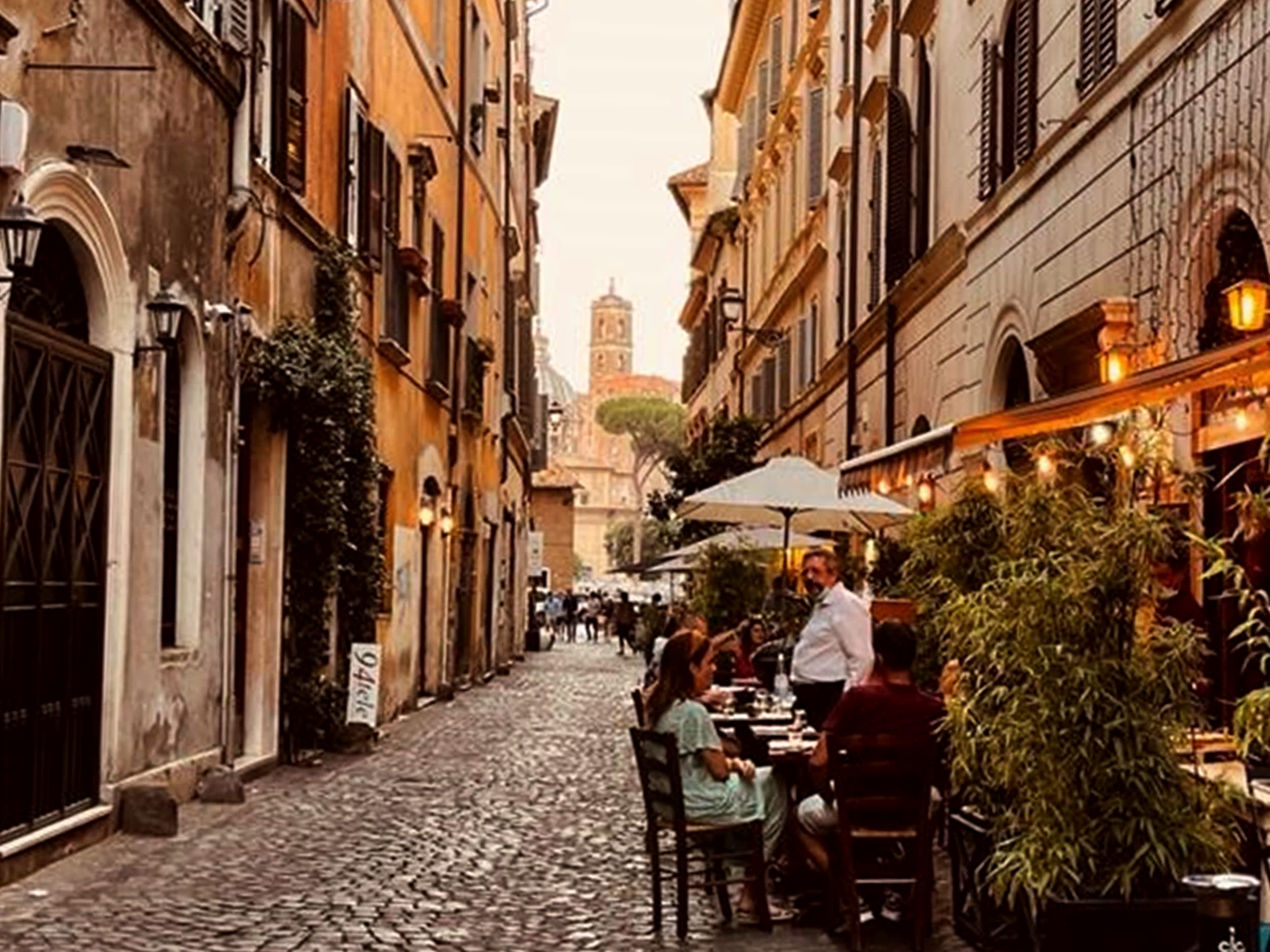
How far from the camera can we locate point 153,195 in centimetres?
1265

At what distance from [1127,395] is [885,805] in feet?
9.54

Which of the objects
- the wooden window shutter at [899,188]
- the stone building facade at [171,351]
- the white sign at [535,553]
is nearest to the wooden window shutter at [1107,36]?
the stone building facade at [171,351]

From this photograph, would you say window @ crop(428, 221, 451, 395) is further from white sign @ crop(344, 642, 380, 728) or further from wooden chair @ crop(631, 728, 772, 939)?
wooden chair @ crop(631, 728, 772, 939)

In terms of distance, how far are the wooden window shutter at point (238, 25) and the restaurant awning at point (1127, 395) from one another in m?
5.87

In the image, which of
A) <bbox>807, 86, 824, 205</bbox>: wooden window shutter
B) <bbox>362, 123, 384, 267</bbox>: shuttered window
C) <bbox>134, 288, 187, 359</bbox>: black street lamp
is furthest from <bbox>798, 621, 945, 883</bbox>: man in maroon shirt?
<bbox>807, 86, 824, 205</bbox>: wooden window shutter

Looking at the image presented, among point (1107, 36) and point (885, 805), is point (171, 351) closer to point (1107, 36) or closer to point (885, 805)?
point (885, 805)

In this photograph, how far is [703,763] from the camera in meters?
9.18

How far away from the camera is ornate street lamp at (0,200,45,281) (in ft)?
30.7

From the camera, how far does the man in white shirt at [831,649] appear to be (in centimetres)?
1270

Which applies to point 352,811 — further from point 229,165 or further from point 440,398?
point 440,398

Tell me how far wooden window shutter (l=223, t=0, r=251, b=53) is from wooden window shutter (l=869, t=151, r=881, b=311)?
12.1 metres

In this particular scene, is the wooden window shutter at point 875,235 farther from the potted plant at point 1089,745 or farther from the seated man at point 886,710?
the potted plant at point 1089,745

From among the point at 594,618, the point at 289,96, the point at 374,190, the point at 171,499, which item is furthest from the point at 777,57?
the point at 594,618

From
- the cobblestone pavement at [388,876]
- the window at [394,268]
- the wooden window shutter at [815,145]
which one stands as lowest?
the cobblestone pavement at [388,876]
